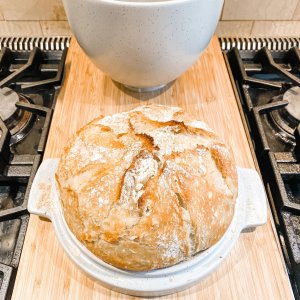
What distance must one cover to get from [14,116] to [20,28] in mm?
370

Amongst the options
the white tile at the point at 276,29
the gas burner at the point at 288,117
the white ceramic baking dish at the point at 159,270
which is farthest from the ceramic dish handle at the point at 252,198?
the white tile at the point at 276,29

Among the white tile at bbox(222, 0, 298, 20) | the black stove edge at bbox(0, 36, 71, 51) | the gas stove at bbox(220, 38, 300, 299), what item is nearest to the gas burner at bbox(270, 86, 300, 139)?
the gas stove at bbox(220, 38, 300, 299)

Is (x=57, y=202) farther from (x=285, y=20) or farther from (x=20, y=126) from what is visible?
(x=285, y=20)

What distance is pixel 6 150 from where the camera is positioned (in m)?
0.59

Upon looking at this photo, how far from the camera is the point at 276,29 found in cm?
91

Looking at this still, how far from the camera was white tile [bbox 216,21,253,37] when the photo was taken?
0.89 m

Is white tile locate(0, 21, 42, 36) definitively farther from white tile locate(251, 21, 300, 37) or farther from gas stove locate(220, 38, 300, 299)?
→ white tile locate(251, 21, 300, 37)

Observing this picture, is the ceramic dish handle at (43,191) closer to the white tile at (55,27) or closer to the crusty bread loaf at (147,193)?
the crusty bread loaf at (147,193)

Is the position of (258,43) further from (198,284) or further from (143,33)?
(198,284)

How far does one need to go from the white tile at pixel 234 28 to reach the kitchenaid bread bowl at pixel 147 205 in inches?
20.7

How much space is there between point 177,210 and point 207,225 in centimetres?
5

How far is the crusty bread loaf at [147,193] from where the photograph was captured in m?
0.40

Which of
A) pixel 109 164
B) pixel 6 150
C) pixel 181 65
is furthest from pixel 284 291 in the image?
pixel 6 150

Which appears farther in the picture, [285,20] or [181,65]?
[285,20]
